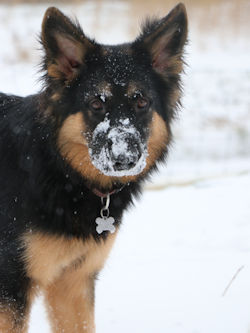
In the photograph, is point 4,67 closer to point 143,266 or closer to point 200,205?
point 200,205

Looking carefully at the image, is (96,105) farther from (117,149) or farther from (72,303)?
(72,303)

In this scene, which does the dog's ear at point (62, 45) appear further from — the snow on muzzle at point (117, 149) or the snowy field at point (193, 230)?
the snow on muzzle at point (117, 149)

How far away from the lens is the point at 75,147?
9.84 ft

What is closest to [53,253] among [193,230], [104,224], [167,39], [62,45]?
[104,224]

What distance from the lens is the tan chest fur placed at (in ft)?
9.21

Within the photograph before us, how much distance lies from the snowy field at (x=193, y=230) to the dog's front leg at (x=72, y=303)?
226 millimetres

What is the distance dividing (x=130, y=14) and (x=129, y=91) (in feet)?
36.8

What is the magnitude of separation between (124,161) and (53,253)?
2.41 feet

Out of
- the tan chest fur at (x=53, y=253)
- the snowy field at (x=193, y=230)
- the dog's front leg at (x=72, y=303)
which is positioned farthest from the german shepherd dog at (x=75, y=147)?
the snowy field at (x=193, y=230)

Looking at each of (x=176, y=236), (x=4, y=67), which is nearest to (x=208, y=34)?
(x=4, y=67)

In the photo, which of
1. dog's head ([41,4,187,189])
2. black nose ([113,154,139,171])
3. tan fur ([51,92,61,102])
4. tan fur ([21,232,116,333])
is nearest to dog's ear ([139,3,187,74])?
dog's head ([41,4,187,189])

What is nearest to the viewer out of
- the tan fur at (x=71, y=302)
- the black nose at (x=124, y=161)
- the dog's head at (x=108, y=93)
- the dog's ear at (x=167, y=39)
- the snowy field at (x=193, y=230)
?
the black nose at (x=124, y=161)

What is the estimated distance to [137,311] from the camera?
12.0ft

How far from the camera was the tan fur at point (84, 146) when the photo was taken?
2943 millimetres
